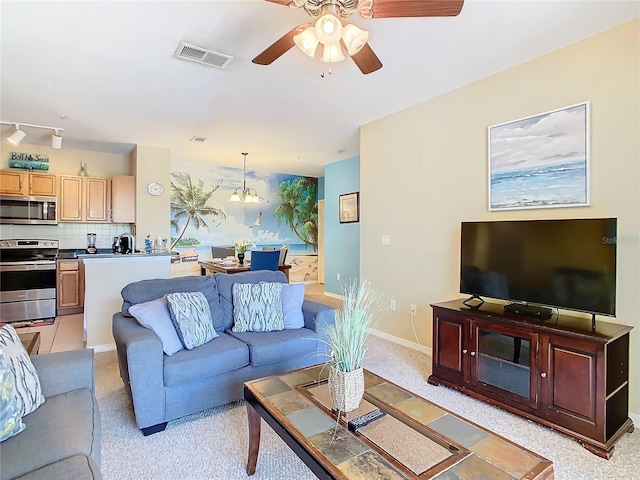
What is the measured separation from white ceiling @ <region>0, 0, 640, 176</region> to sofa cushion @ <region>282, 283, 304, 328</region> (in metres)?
1.88

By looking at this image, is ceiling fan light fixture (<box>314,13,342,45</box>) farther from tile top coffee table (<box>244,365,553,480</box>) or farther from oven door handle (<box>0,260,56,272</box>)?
oven door handle (<box>0,260,56,272</box>)

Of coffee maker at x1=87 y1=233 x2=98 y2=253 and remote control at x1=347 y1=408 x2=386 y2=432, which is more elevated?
coffee maker at x1=87 y1=233 x2=98 y2=253

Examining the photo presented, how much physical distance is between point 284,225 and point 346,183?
2.17m

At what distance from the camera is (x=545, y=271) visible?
Result: 7.95ft

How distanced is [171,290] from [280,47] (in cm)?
196

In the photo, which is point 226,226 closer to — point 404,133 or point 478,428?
point 404,133

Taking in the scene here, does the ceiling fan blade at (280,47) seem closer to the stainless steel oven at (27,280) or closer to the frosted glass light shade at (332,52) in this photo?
the frosted glass light shade at (332,52)

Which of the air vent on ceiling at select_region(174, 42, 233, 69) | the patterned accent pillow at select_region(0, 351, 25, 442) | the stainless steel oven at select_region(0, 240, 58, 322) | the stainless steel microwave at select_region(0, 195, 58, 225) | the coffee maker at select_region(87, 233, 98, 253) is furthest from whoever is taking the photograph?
the coffee maker at select_region(87, 233, 98, 253)

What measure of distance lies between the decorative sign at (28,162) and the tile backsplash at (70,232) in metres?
0.90

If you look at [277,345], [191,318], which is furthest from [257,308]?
[191,318]

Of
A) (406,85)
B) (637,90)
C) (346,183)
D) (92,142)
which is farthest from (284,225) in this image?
(637,90)

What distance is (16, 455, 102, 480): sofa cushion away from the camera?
1107 millimetres

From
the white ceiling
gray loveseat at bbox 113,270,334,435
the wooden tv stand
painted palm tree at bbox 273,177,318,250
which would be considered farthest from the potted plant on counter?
painted palm tree at bbox 273,177,318,250

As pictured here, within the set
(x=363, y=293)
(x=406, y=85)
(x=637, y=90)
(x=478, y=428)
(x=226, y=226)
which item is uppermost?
(x=406, y=85)
